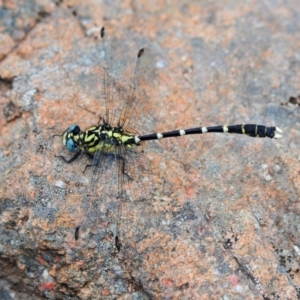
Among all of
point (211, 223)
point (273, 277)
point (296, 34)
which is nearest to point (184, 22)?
point (296, 34)

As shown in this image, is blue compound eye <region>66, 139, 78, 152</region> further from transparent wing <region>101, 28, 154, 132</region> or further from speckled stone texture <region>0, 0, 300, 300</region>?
transparent wing <region>101, 28, 154, 132</region>

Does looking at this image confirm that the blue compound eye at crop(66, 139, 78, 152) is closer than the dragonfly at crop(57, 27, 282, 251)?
No

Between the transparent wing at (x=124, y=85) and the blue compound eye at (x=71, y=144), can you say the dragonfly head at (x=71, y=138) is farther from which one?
the transparent wing at (x=124, y=85)

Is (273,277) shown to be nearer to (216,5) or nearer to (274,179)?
(274,179)

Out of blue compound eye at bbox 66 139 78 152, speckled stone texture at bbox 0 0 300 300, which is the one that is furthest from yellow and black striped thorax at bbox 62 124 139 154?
speckled stone texture at bbox 0 0 300 300

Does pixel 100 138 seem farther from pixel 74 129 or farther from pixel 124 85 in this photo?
pixel 124 85
